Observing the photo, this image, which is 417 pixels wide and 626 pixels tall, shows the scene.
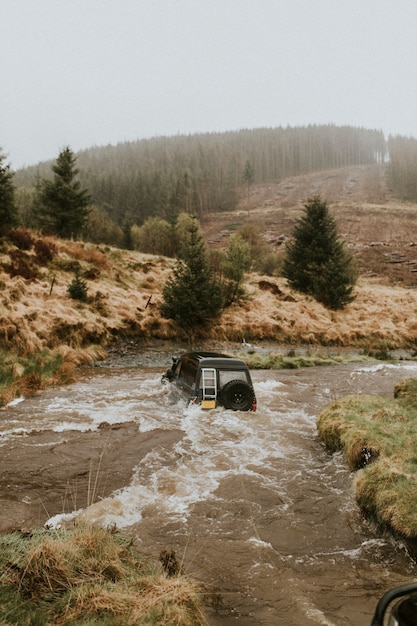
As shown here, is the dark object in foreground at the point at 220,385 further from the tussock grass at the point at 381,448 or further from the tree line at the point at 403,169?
the tree line at the point at 403,169

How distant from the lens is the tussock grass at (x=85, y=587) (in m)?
3.31

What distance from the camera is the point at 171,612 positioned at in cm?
343

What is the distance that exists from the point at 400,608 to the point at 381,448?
549 centimetres

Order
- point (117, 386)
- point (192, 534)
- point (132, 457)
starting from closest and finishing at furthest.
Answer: point (192, 534) → point (132, 457) → point (117, 386)

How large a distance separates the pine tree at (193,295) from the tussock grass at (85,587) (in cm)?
1947

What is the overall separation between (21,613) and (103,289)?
73.9 ft

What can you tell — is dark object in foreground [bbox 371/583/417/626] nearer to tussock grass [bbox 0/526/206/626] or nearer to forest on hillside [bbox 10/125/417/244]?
tussock grass [bbox 0/526/206/626]

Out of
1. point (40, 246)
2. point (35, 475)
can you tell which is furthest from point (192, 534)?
point (40, 246)

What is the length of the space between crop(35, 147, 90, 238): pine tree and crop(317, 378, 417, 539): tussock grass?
93.2 feet

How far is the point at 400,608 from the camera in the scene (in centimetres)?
225

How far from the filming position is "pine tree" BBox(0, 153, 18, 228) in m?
26.8

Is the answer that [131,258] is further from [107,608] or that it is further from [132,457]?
[107,608]

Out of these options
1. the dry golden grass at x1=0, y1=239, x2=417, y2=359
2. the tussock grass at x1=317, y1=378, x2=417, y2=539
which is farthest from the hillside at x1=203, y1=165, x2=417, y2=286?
the tussock grass at x1=317, y1=378, x2=417, y2=539

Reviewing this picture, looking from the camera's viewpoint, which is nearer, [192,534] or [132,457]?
[192,534]
